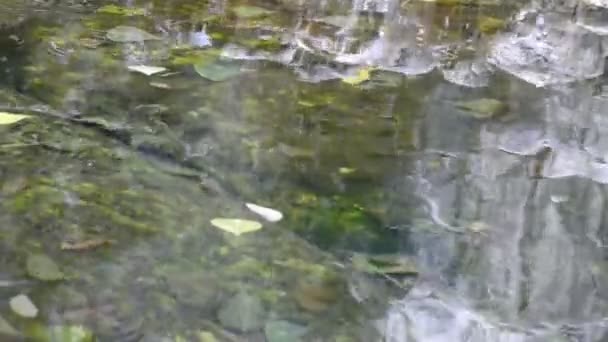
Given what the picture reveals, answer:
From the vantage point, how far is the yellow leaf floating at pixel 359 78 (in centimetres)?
206

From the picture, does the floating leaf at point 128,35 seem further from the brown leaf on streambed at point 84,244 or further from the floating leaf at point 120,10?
the brown leaf on streambed at point 84,244

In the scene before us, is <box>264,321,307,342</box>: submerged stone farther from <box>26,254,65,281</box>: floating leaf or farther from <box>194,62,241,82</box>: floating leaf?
<box>194,62,241,82</box>: floating leaf

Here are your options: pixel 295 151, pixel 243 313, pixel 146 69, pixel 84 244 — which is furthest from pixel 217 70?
pixel 243 313

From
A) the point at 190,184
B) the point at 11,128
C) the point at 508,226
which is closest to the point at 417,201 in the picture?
the point at 508,226

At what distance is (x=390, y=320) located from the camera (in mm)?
1091

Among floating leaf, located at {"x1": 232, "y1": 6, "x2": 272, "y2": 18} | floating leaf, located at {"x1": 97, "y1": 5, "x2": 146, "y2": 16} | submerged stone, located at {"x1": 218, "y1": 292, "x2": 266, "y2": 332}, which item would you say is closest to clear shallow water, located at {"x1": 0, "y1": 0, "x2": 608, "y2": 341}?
submerged stone, located at {"x1": 218, "y1": 292, "x2": 266, "y2": 332}

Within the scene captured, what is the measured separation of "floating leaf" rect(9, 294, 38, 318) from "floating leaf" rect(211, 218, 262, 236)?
339 millimetres

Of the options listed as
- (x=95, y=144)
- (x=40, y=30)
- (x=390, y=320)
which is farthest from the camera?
(x=40, y=30)

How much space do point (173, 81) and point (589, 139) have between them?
97 centimetres

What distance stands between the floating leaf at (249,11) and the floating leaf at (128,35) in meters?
0.49

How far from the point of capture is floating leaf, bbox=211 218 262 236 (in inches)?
49.1

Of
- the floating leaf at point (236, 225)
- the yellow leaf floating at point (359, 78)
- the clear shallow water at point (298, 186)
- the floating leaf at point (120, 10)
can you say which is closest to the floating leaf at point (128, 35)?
the clear shallow water at point (298, 186)

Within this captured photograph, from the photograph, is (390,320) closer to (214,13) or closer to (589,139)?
(589,139)

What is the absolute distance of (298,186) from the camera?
1.43m
